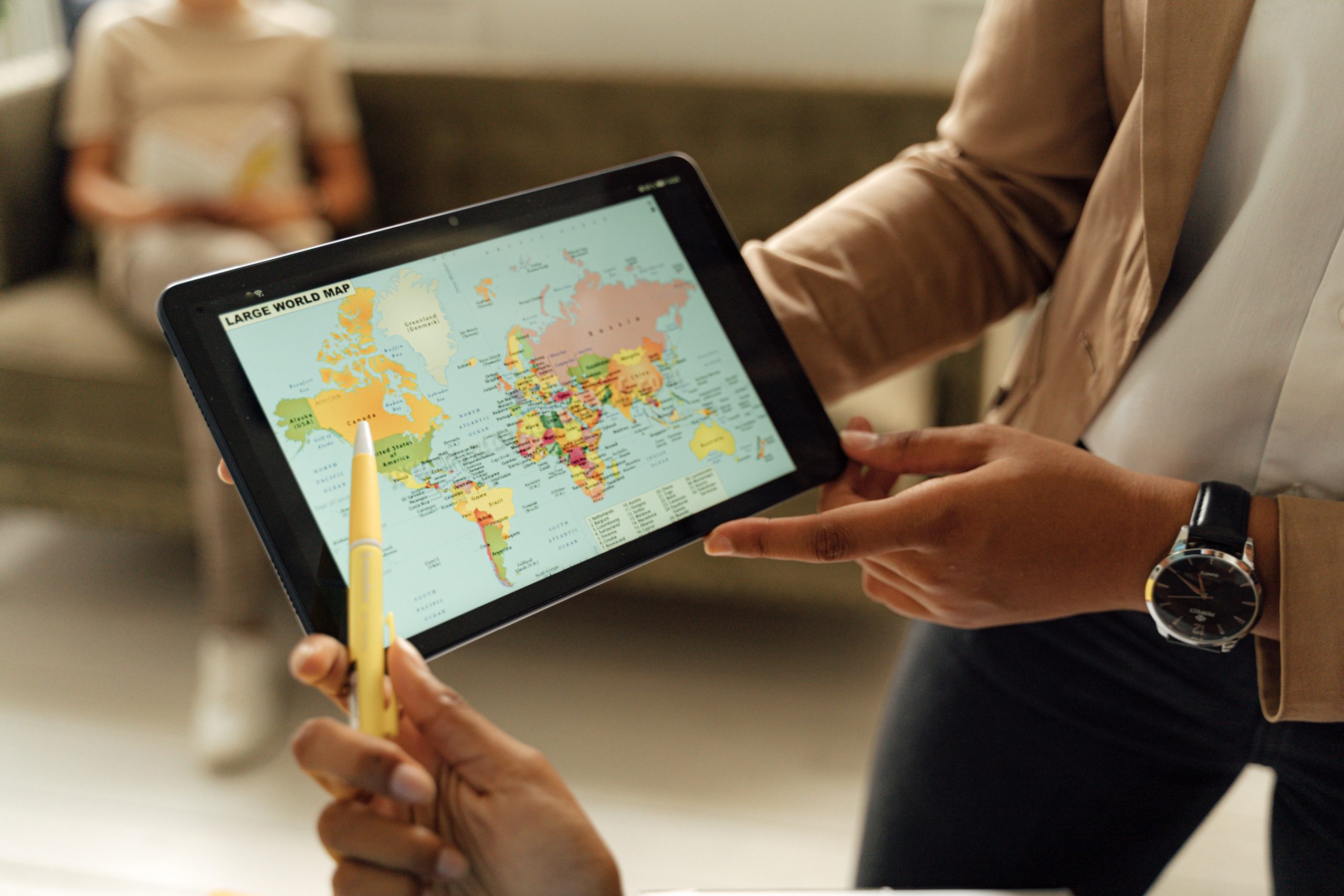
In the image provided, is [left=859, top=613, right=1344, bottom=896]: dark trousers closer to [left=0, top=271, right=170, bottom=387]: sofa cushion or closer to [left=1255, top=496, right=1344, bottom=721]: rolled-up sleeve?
[left=1255, top=496, right=1344, bottom=721]: rolled-up sleeve

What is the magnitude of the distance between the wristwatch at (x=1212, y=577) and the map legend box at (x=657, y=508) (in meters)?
0.26

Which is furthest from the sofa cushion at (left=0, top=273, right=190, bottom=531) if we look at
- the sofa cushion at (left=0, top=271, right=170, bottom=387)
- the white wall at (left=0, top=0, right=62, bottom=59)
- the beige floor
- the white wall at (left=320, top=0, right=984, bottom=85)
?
the white wall at (left=0, top=0, right=62, bottom=59)

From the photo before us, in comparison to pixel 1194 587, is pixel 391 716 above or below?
above

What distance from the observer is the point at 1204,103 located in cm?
56

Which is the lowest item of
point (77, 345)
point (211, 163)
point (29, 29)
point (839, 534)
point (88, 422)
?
point (839, 534)

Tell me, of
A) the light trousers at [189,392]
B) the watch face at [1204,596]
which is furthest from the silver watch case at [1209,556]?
the light trousers at [189,392]

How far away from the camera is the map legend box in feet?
1.98

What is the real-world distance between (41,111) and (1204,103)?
2244mm

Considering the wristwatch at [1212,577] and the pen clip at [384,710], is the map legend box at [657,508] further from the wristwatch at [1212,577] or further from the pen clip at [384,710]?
the wristwatch at [1212,577]

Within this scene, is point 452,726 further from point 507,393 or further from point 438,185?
point 438,185

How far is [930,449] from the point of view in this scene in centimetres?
61

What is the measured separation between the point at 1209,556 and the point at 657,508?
31 cm

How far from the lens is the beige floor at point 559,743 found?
140 cm

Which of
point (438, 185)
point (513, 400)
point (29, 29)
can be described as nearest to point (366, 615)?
point (513, 400)
